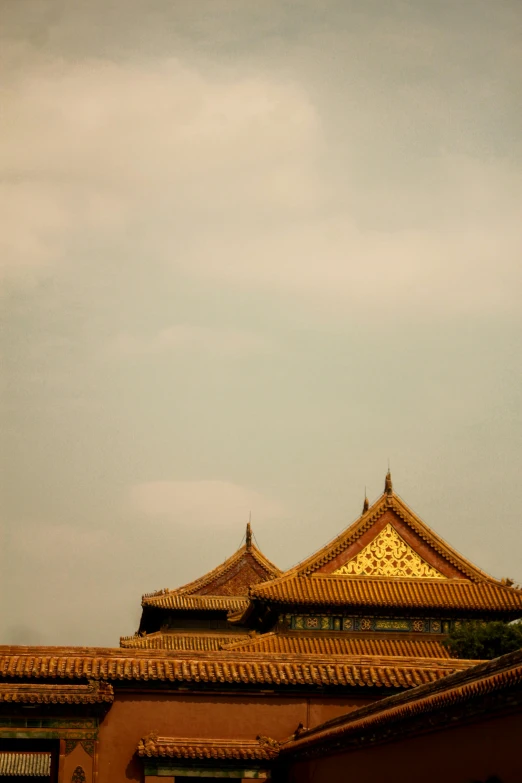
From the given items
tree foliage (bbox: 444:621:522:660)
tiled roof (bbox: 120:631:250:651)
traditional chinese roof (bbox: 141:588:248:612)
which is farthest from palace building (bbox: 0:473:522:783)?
traditional chinese roof (bbox: 141:588:248:612)

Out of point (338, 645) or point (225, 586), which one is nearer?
point (338, 645)

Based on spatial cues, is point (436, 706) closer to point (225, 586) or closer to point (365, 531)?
point (365, 531)

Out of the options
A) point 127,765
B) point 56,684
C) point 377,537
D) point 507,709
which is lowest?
point 507,709

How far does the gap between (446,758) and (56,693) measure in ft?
34.8

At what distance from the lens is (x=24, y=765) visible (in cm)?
3559

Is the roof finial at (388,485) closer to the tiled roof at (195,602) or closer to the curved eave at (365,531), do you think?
the curved eave at (365,531)

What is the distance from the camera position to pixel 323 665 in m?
23.8

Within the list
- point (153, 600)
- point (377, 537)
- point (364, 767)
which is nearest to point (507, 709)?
point (364, 767)

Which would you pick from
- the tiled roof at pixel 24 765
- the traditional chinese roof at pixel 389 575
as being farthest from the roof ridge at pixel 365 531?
the tiled roof at pixel 24 765

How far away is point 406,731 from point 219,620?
3374cm

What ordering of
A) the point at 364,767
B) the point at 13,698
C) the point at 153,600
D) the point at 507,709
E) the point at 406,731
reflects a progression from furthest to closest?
the point at 153,600 → the point at 13,698 → the point at 364,767 → the point at 406,731 → the point at 507,709

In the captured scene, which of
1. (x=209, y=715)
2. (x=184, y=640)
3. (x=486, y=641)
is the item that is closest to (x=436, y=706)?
(x=209, y=715)

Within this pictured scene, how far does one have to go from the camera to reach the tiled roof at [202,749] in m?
22.2

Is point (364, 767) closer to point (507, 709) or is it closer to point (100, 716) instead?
point (507, 709)
